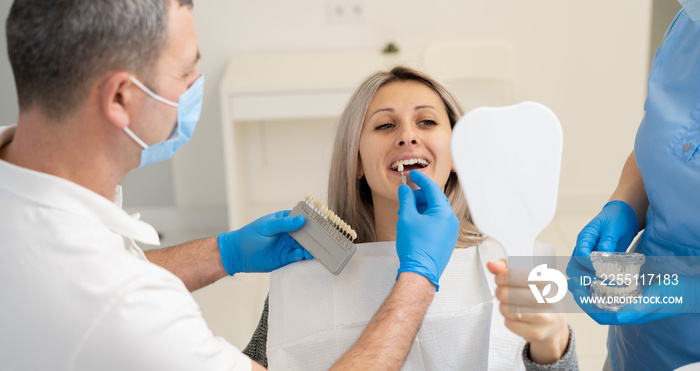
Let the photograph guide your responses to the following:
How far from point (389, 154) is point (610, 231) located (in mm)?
522

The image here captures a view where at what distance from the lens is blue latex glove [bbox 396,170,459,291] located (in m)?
1.31

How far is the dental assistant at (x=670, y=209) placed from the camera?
1136 millimetres

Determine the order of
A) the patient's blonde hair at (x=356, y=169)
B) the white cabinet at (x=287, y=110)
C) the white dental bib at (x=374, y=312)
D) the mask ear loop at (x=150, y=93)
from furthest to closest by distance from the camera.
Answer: the white cabinet at (x=287, y=110) < the patient's blonde hair at (x=356, y=169) < the white dental bib at (x=374, y=312) < the mask ear loop at (x=150, y=93)

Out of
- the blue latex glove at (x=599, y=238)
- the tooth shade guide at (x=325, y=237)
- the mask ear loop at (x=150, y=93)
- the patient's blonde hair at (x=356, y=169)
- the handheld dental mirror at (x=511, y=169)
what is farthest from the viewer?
the patient's blonde hair at (x=356, y=169)

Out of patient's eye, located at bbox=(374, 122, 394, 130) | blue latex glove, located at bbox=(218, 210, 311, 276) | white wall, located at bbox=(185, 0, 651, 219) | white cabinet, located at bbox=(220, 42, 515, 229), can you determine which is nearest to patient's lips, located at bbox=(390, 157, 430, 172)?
patient's eye, located at bbox=(374, 122, 394, 130)

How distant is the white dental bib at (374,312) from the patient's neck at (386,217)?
10 cm

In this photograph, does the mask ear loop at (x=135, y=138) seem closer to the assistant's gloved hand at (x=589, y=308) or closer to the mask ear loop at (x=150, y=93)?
the mask ear loop at (x=150, y=93)

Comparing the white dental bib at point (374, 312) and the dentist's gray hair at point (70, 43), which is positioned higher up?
the dentist's gray hair at point (70, 43)

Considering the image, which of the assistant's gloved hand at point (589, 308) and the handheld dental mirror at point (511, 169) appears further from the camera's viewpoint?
the assistant's gloved hand at point (589, 308)

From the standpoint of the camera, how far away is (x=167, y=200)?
3.73 metres

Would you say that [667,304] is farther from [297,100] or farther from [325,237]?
[297,100]

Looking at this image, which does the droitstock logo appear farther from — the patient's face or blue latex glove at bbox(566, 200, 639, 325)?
the patient's face

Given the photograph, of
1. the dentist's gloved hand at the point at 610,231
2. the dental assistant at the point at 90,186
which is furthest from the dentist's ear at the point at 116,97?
the dentist's gloved hand at the point at 610,231

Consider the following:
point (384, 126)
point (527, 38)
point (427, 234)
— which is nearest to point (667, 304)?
point (427, 234)
